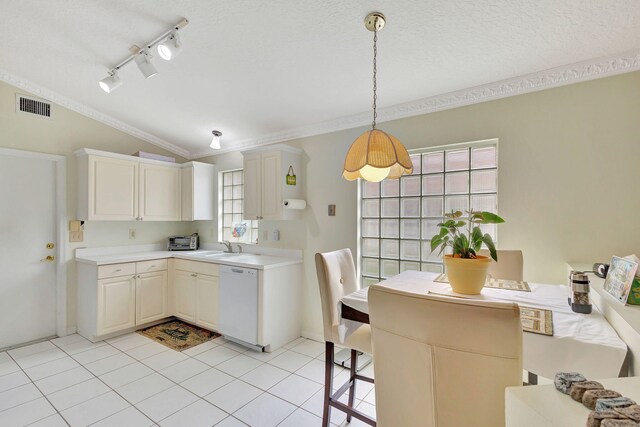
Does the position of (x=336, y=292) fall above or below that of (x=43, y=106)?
below

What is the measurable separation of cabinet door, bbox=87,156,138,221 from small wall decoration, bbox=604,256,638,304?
14.5 ft

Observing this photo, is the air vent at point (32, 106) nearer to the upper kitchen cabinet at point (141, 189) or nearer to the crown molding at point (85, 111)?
the crown molding at point (85, 111)

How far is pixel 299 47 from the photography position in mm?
2172

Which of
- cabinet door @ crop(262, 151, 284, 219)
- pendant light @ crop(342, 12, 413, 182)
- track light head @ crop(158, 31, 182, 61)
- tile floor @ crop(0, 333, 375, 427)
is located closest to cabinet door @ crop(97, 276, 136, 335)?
tile floor @ crop(0, 333, 375, 427)

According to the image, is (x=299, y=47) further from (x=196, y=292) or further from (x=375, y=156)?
(x=196, y=292)

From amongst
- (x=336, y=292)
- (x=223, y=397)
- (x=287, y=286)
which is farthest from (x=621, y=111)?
(x=223, y=397)

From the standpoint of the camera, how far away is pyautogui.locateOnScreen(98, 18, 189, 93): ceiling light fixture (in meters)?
2.10

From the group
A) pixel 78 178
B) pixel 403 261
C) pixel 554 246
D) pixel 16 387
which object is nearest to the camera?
pixel 554 246

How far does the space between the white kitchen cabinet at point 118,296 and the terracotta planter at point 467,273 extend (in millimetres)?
3488

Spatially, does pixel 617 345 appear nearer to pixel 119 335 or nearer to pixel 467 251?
pixel 467 251

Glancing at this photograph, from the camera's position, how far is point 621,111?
199cm

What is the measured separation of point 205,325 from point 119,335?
3.29 feet

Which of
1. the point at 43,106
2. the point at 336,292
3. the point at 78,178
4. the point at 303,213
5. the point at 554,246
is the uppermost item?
the point at 43,106

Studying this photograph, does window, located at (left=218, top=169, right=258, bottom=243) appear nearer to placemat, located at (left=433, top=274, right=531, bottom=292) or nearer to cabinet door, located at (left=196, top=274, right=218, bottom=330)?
cabinet door, located at (left=196, top=274, right=218, bottom=330)
